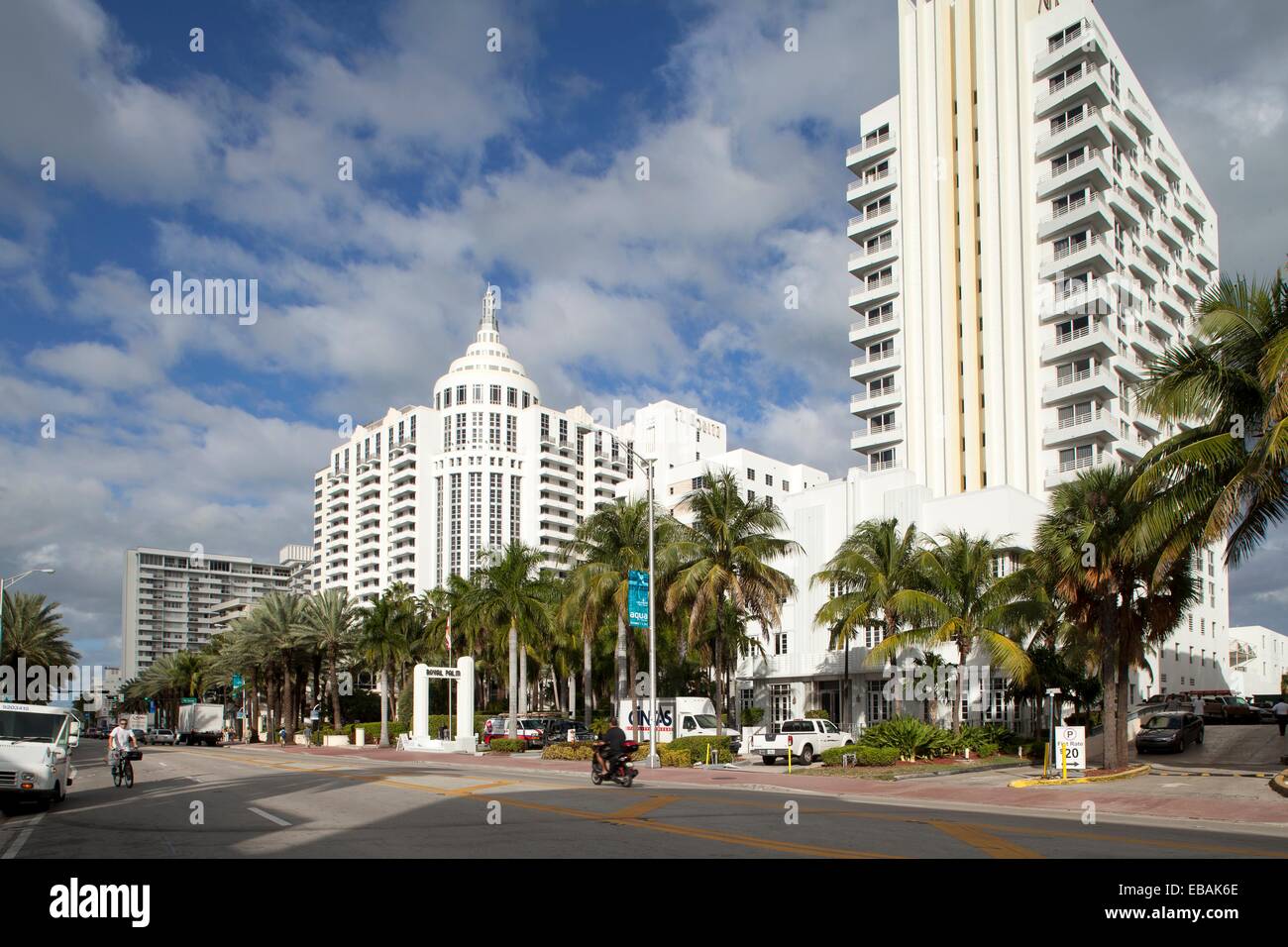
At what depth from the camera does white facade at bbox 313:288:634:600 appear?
144625 mm

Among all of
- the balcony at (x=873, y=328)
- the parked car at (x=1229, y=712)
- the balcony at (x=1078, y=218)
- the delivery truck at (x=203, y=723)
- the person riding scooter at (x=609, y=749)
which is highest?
the balcony at (x=1078, y=218)

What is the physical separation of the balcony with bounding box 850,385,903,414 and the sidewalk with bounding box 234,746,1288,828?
50934mm

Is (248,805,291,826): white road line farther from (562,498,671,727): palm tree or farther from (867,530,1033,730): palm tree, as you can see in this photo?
(562,498,671,727): palm tree

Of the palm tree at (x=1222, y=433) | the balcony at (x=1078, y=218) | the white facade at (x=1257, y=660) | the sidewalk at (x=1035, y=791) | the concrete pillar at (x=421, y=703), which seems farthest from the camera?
the white facade at (x=1257, y=660)

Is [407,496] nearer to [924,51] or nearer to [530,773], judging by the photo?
[924,51]

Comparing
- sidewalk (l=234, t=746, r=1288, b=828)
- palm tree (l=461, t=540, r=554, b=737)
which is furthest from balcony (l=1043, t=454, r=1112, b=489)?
sidewalk (l=234, t=746, r=1288, b=828)

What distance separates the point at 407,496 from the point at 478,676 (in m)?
65.7

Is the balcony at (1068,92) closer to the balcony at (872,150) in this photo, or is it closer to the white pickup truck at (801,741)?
the balcony at (872,150)

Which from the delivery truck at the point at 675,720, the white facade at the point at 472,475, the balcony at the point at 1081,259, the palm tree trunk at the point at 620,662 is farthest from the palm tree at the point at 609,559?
the white facade at the point at 472,475

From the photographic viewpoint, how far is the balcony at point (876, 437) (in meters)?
80.5

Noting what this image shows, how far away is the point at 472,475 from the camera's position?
144m

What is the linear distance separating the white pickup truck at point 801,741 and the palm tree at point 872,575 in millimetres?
4459
